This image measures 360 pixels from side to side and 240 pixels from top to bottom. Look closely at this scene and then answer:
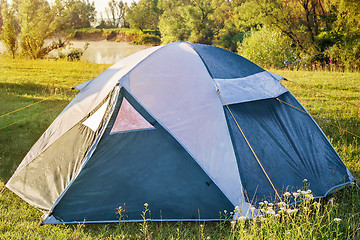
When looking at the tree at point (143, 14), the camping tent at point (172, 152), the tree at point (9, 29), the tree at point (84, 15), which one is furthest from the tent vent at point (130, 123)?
the tree at point (143, 14)

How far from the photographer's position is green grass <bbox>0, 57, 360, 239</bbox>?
2913 mm

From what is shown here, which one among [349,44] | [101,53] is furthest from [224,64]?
[101,53]

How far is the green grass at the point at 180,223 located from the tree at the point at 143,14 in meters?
28.8

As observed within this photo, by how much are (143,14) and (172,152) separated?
40134mm

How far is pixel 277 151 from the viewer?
3.62 metres

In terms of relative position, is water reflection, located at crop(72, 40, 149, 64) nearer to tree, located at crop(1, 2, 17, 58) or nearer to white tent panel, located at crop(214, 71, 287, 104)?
tree, located at crop(1, 2, 17, 58)

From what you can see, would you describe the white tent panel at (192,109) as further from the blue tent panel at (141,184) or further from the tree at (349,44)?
the tree at (349,44)

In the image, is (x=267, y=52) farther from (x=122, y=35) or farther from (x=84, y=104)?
(x=122, y=35)

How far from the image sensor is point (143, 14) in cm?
4122

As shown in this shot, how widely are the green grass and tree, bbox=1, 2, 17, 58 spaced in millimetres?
1940

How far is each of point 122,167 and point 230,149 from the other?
1.06 m

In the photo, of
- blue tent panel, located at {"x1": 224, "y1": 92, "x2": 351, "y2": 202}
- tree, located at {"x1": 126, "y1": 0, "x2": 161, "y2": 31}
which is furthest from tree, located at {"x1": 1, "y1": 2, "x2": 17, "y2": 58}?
tree, located at {"x1": 126, "y1": 0, "x2": 161, "y2": 31}

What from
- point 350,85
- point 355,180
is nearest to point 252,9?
point 350,85

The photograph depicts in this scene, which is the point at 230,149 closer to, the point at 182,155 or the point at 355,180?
the point at 182,155
